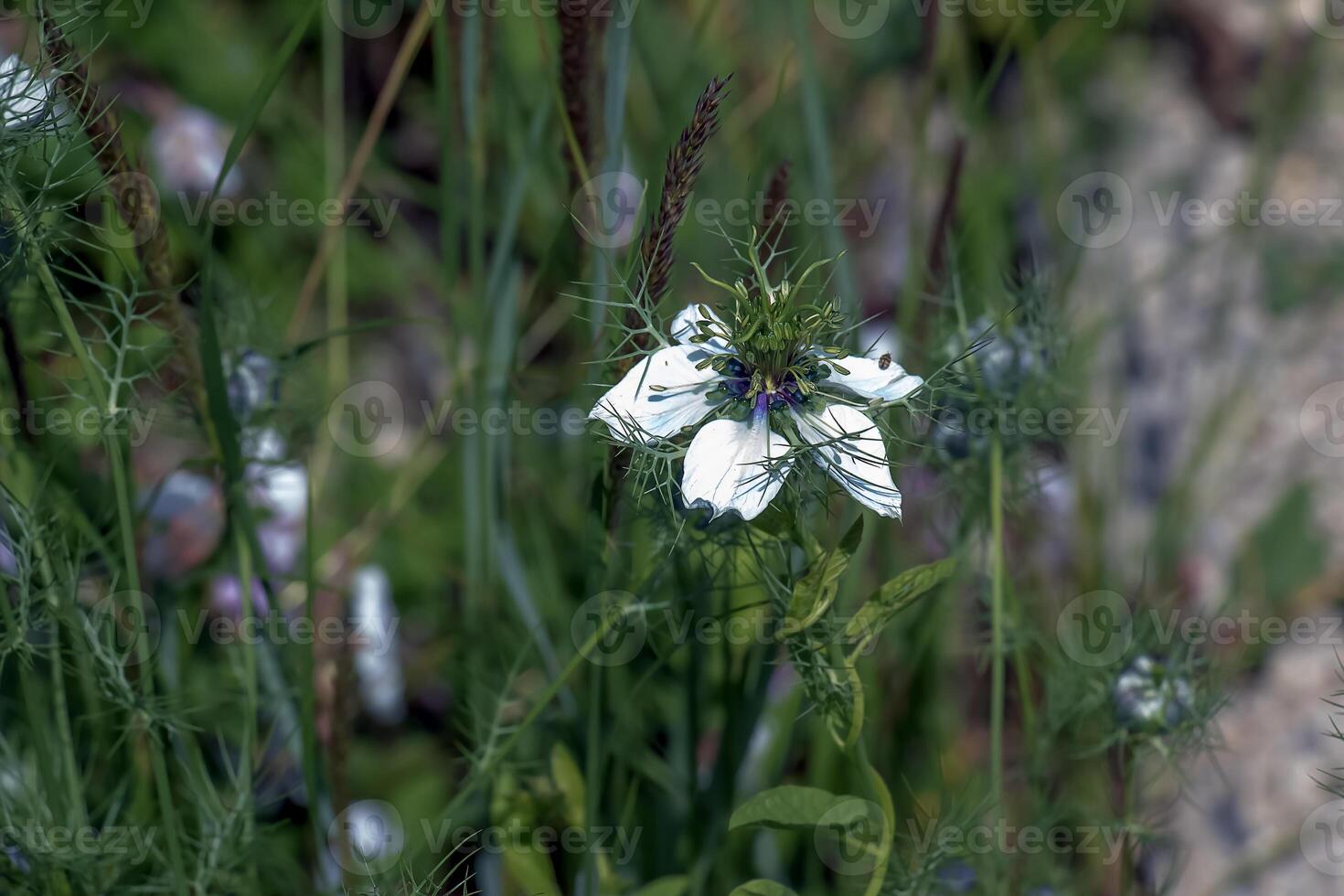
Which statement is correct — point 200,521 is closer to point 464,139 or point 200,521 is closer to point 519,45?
point 464,139

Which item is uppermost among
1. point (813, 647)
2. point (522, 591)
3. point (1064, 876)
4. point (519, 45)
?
point (519, 45)

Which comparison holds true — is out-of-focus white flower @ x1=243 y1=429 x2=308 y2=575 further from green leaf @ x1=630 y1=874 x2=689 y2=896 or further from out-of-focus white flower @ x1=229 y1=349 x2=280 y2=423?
green leaf @ x1=630 y1=874 x2=689 y2=896

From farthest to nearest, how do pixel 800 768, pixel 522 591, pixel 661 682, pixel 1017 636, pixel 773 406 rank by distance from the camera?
pixel 800 768
pixel 661 682
pixel 522 591
pixel 1017 636
pixel 773 406

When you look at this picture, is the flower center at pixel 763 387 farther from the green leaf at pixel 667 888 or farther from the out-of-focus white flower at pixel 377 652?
the out-of-focus white flower at pixel 377 652

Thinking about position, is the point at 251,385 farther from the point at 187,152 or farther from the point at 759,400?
the point at 187,152

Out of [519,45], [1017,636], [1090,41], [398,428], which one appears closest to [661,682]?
[1017,636]

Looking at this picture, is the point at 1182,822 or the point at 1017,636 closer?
the point at 1017,636

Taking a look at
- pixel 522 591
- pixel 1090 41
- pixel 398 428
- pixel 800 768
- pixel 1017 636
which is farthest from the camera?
pixel 1090 41
